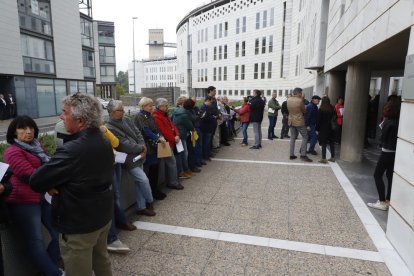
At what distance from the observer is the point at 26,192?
2.76 meters

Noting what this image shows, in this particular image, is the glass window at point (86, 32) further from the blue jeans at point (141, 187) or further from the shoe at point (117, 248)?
the shoe at point (117, 248)

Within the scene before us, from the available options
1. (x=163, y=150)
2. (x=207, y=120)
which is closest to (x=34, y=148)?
(x=163, y=150)

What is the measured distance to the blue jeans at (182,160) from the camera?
21.4 feet

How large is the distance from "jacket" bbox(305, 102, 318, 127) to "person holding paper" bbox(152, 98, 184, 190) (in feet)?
15.2

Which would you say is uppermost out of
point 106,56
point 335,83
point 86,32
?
point 86,32

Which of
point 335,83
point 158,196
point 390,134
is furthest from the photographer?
point 335,83

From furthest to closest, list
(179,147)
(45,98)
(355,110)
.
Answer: (45,98), (355,110), (179,147)

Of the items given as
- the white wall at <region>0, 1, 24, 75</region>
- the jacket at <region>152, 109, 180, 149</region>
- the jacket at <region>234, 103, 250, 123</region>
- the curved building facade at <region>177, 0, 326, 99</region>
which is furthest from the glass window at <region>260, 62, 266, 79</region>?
the jacket at <region>152, 109, 180, 149</region>

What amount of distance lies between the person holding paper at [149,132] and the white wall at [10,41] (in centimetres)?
2012

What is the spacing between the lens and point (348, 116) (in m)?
8.30

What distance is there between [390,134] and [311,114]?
436cm

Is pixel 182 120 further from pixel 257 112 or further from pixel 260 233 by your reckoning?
pixel 257 112

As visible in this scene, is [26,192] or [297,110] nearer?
[26,192]

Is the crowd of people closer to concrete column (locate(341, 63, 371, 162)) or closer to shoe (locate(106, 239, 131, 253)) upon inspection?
shoe (locate(106, 239, 131, 253))
